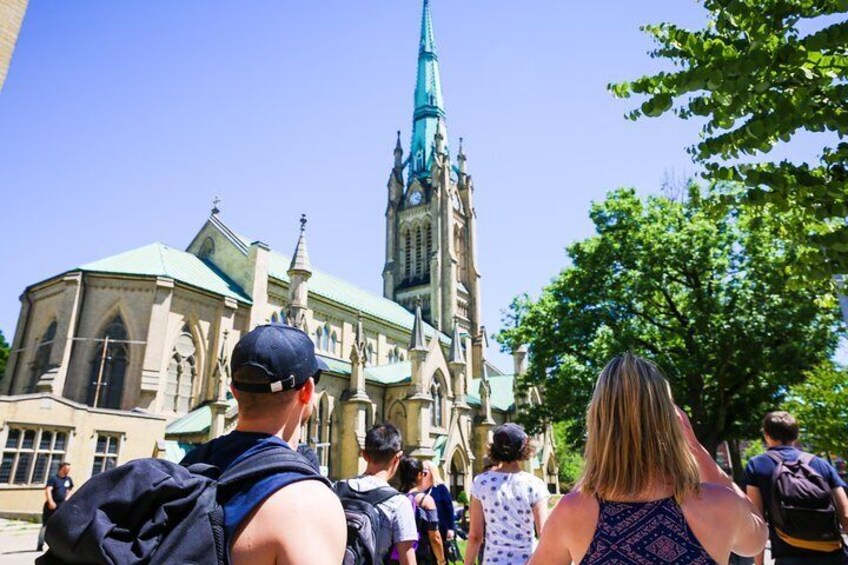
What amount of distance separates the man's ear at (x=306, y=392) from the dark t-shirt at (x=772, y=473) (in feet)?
15.5

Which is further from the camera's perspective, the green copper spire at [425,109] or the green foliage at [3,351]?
the green copper spire at [425,109]

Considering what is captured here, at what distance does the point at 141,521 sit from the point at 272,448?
450mm

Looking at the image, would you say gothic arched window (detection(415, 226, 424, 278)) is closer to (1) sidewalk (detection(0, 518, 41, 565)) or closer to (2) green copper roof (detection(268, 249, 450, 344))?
(2) green copper roof (detection(268, 249, 450, 344))

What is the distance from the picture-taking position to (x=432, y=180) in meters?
51.5

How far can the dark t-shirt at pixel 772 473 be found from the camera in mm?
4852

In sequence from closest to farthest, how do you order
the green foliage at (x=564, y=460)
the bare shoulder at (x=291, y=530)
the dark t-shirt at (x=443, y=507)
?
1. the bare shoulder at (x=291, y=530)
2. the dark t-shirt at (x=443, y=507)
3. the green foliage at (x=564, y=460)

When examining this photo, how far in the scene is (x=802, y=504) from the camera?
4.87 m

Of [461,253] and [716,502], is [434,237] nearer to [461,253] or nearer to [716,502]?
[461,253]

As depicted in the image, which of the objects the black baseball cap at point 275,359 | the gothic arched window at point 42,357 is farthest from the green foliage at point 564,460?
the black baseball cap at point 275,359

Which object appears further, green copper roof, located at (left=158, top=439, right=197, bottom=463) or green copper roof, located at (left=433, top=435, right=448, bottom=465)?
green copper roof, located at (left=433, top=435, right=448, bottom=465)

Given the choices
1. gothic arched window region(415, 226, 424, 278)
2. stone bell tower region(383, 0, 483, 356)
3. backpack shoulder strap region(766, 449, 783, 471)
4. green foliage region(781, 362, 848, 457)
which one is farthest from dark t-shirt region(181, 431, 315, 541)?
gothic arched window region(415, 226, 424, 278)

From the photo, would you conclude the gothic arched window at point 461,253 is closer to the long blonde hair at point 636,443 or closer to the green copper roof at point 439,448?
the green copper roof at point 439,448

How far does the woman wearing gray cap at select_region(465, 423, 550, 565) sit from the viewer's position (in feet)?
15.6

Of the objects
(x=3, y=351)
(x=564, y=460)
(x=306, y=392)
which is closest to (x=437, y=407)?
(x=564, y=460)
